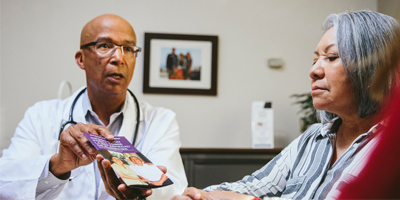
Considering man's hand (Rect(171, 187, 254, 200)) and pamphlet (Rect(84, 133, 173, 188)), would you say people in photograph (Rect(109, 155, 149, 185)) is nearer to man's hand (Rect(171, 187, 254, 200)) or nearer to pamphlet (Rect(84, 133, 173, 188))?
pamphlet (Rect(84, 133, 173, 188))

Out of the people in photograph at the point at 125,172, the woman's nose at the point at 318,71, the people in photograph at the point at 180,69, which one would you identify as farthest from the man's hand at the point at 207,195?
the people in photograph at the point at 180,69

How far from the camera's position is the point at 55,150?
1497 millimetres

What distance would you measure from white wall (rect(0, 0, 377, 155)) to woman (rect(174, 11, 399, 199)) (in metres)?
1.95

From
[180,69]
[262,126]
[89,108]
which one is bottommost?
[262,126]

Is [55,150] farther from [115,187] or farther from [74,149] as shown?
[115,187]

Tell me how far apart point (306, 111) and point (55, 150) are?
2.29 metres

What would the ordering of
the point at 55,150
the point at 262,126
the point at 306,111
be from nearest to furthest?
the point at 55,150, the point at 262,126, the point at 306,111

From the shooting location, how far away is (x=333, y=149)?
1021 millimetres

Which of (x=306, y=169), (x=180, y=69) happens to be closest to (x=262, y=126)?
(x=180, y=69)

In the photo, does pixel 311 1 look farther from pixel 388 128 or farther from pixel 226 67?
pixel 388 128

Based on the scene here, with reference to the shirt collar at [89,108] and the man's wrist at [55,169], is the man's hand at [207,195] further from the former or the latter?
the shirt collar at [89,108]

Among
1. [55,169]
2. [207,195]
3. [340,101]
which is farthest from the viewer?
[55,169]

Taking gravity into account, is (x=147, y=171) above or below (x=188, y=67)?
below

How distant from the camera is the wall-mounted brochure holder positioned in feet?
9.00
